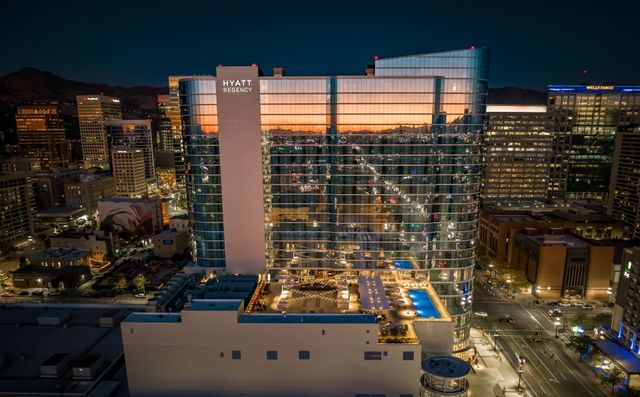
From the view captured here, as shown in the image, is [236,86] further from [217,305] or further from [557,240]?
[557,240]

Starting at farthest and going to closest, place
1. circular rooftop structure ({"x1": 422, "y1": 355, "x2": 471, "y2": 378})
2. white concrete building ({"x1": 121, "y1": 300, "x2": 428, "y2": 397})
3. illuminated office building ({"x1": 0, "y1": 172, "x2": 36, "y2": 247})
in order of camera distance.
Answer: illuminated office building ({"x1": 0, "y1": 172, "x2": 36, "y2": 247}) < white concrete building ({"x1": 121, "y1": 300, "x2": 428, "y2": 397}) < circular rooftop structure ({"x1": 422, "y1": 355, "x2": 471, "y2": 378})

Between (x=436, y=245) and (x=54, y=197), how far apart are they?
539 feet

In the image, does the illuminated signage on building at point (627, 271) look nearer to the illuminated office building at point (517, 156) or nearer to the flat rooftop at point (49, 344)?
the flat rooftop at point (49, 344)

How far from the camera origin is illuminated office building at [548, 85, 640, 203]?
171 meters

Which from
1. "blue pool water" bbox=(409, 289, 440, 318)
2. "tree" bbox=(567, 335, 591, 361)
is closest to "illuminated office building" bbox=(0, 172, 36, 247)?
"blue pool water" bbox=(409, 289, 440, 318)

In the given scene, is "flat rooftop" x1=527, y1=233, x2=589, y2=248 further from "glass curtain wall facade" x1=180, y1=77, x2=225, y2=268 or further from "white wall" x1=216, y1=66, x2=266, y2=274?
"glass curtain wall facade" x1=180, y1=77, x2=225, y2=268

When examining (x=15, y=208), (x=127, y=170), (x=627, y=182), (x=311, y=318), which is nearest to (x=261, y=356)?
(x=311, y=318)

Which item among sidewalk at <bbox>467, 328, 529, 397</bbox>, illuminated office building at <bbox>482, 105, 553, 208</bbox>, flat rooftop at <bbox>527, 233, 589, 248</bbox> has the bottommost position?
sidewalk at <bbox>467, 328, 529, 397</bbox>

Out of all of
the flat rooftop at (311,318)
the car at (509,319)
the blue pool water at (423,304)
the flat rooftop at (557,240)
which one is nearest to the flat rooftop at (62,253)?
the flat rooftop at (311,318)

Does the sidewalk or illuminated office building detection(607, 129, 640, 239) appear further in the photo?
illuminated office building detection(607, 129, 640, 239)

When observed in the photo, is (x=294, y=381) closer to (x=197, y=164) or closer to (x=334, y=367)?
(x=334, y=367)

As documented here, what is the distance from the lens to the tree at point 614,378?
57062mm

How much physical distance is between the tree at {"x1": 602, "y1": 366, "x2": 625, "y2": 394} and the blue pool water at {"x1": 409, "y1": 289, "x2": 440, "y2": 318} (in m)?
28.4

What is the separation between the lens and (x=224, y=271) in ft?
231
